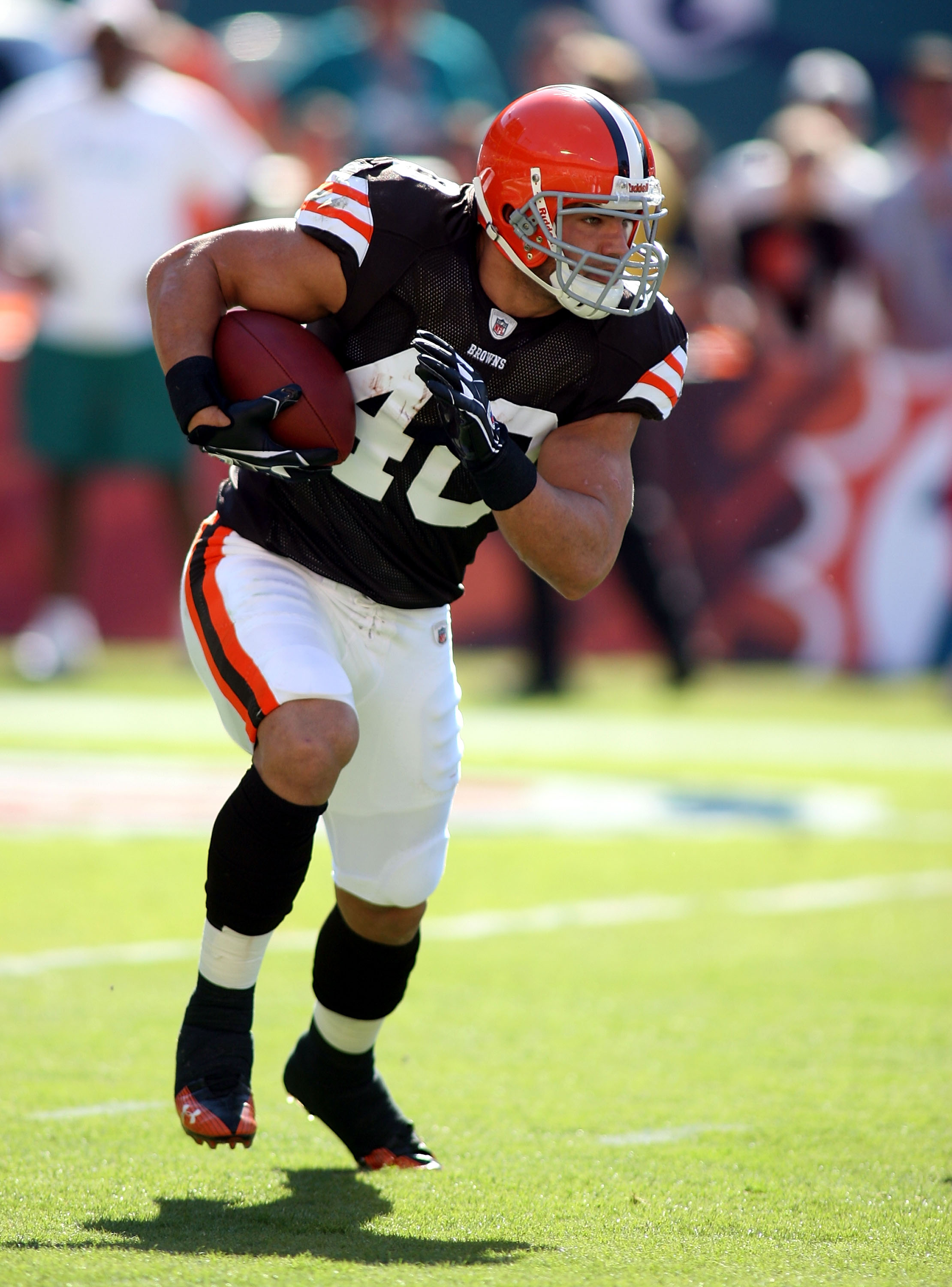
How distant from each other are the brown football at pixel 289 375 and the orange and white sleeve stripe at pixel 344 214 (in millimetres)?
176

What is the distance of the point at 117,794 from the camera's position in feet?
24.4

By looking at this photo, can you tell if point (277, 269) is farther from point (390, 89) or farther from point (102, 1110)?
point (390, 89)

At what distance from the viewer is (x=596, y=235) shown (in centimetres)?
365

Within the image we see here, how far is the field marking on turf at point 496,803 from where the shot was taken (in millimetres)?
6941

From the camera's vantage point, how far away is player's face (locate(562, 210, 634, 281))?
3635mm

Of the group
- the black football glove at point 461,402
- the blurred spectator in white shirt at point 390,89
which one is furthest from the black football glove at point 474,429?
the blurred spectator in white shirt at point 390,89

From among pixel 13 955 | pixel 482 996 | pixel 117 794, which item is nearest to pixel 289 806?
pixel 482 996

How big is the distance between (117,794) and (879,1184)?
449 centimetres

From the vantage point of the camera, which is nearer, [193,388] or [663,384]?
[193,388]

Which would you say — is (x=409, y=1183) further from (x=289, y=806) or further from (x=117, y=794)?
(x=117, y=794)

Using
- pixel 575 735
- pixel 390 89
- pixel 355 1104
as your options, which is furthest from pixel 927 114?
pixel 355 1104

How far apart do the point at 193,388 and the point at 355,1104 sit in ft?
4.26

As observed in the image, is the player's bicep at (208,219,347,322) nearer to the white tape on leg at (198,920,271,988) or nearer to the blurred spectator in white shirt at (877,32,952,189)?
the white tape on leg at (198,920,271,988)

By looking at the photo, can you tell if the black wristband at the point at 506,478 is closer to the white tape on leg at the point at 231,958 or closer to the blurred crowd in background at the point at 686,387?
the white tape on leg at the point at 231,958
